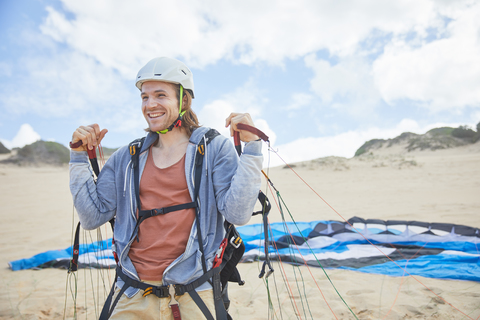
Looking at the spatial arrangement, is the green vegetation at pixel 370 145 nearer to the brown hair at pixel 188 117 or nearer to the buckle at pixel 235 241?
the brown hair at pixel 188 117

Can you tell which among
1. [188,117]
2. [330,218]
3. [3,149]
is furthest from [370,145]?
[188,117]

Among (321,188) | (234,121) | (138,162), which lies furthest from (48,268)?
(321,188)

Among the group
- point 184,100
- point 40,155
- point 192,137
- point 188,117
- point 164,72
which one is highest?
point 40,155

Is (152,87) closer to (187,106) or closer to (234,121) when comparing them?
(187,106)

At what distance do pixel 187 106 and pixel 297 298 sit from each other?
Answer: 9.06ft

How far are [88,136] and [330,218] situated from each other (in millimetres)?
7599

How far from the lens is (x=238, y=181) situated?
5.78 ft

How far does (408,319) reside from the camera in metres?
3.06

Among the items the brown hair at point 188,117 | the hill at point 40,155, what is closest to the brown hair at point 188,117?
the brown hair at point 188,117

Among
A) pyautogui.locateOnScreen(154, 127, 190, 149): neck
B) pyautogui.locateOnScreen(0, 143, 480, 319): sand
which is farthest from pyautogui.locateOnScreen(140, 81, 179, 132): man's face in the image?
pyautogui.locateOnScreen(0, 143, 480, 319): sand

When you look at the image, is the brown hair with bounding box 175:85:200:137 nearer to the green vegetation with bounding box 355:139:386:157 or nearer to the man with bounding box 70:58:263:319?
the man with bounding box 70:58:263:319

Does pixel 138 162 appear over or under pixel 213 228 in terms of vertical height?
Answer: over

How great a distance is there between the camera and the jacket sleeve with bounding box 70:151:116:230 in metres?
1.99

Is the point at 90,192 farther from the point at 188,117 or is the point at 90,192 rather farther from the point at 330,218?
the point at 330,218
